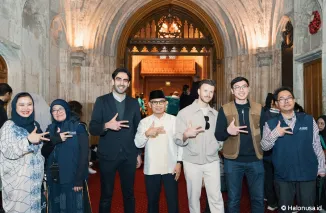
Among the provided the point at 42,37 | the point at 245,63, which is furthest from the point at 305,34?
the point at 42,37

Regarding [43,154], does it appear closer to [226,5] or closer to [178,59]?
[226,5]

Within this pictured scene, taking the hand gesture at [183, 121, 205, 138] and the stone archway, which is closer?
the hand gesture at [183, 121, 205, 138]

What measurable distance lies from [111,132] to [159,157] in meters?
0.57

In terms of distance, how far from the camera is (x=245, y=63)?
29.1 feet

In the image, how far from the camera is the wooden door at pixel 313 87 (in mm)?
5508

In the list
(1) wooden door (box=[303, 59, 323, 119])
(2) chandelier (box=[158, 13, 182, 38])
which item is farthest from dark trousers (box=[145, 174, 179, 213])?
(2) chandelier (box=[158, 13, 182, 38])

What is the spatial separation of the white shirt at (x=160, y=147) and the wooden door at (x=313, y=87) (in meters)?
3.32

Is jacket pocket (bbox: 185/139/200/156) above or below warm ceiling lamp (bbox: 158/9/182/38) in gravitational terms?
below

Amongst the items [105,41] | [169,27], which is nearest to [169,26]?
[169,27]

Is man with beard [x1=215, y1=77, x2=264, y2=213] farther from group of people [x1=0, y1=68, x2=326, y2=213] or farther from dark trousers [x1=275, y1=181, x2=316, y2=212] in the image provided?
dark trousers [x1=275, y1=181, x2=316, y2=212]

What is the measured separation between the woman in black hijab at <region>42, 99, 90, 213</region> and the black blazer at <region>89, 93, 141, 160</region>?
0.20 metres

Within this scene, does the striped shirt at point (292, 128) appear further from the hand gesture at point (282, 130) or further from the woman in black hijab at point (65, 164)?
the woman in black hijab at point (65, 164)

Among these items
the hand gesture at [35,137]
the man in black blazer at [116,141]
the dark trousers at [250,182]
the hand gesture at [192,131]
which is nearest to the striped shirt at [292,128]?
the dark trousers at [250,182]

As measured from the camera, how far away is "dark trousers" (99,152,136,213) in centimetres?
321
